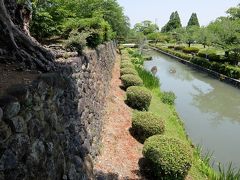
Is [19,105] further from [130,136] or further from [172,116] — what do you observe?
[172,116]

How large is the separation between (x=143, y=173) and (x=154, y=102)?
301 inches

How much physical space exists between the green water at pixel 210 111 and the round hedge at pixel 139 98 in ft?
7.11

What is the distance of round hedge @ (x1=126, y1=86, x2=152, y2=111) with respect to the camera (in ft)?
44.2

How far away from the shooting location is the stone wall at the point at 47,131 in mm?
3658

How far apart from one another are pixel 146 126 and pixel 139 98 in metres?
3.35

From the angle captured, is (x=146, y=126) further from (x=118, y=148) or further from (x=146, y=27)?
(x=146, y=27)

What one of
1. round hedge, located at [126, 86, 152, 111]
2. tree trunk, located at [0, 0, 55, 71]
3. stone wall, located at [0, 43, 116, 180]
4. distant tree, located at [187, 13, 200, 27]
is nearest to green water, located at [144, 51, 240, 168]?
round hedge, located at [126, 86, 152, 111]

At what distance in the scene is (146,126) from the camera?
33.7 feet

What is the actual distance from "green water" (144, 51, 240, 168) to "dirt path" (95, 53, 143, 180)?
9.85 feet

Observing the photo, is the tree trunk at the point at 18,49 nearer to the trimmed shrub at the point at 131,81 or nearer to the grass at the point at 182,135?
the grass at the point at 182,135

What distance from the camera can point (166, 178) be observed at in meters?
7.75

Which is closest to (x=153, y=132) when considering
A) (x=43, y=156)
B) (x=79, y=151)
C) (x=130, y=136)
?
(x=130, y=136)

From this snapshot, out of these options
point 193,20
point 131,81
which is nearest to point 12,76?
point 131,81

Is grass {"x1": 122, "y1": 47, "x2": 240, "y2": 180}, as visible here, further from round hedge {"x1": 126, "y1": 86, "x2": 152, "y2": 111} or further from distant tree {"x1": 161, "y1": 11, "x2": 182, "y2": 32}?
distant tree {"x1": 161, "y1": 11, "x2": 182, "y2": 32}
